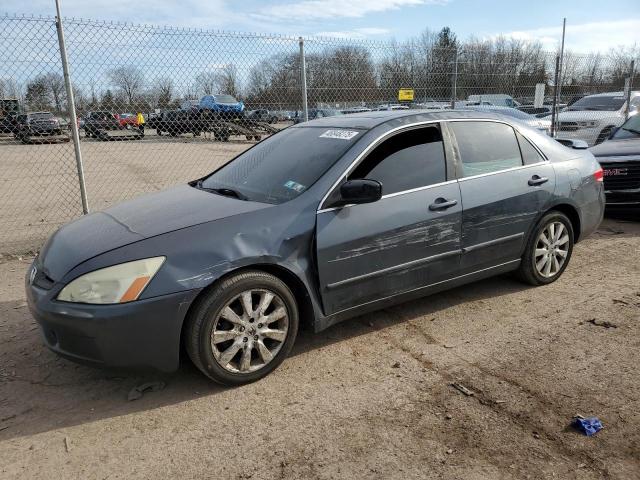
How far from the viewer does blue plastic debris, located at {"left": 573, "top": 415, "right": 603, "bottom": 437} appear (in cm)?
270

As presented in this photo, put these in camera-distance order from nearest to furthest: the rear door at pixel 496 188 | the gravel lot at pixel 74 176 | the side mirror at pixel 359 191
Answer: the side mirror at pixel 359 191, the rear door at pixel 496 188, the gravel lot at pixel 74 176

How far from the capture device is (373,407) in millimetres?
2977

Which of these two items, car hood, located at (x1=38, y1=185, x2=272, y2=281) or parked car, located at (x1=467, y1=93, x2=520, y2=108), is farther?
parked car, located at (x1=467, y1=93, x2=520, y2=108)

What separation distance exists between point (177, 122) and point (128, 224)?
18.5 ft

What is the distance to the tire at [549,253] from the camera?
4.55 metres

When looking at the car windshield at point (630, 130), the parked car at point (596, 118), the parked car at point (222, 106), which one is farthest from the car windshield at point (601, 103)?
the parked car at point (222, 106)

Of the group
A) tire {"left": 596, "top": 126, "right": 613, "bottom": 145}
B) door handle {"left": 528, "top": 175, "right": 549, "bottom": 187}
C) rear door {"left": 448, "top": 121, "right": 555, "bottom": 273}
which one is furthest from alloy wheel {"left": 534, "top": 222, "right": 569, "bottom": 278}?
tire {"left": 596, "top": 126, "right": 613, "bottom": 145}

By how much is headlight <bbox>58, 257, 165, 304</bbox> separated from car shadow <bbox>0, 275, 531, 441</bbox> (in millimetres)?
482

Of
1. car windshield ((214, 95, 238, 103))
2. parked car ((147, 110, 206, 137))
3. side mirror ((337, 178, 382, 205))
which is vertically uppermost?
car windshield ((214, 95, 238, 103))

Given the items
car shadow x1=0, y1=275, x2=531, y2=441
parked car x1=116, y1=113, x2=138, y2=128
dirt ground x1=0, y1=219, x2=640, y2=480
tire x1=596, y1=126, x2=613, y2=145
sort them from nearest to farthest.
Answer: dirt ground x1=0, y1=219, x2=640, y2=480
car shadow x1=0, y1=275, x2=531, y2=441
parked car x1=116, y1=113, x2=138, y2=128
tire x1=596, y1=126, x2=613, y2=145

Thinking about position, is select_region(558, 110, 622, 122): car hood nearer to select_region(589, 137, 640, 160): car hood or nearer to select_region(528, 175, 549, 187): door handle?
select_region(589, 137, 640, 160): car hood

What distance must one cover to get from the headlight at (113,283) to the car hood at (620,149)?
259 inches

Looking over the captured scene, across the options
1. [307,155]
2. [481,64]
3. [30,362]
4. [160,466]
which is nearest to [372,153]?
[307,155]

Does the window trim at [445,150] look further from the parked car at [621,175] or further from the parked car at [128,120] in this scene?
the parked car at [128,120]
